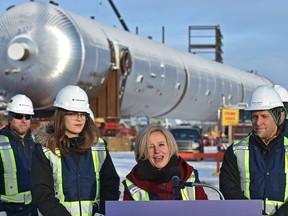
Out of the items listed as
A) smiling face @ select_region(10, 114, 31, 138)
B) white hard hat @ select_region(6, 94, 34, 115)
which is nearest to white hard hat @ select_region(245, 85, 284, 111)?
smiling face @ select_region(10, 114, 31, 138)

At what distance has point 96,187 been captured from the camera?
452cm

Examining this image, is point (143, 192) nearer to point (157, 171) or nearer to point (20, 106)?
point (157, 171)

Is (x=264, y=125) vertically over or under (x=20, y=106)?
under

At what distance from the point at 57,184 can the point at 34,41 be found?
52.8ft

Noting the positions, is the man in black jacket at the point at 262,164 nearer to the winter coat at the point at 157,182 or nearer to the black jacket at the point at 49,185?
the winter coat at the point at 157,182

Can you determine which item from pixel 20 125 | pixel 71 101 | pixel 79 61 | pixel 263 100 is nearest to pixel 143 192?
pixel 71 101

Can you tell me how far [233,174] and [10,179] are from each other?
222 centimetres

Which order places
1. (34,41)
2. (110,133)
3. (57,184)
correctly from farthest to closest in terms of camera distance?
(110,133), (34,41), (57,184)

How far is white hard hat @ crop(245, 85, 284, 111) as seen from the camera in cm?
474

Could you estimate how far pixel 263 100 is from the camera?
4.79 metres

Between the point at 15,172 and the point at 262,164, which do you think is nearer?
the point at 262,164

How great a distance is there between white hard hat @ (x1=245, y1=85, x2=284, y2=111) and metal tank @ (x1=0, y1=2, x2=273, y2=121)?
1572 centimetres

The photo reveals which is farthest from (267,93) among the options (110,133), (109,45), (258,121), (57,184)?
(110,133)

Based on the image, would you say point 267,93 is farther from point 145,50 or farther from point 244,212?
point 145,50
